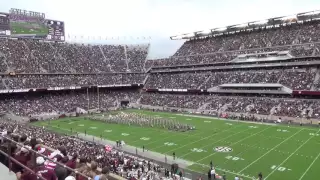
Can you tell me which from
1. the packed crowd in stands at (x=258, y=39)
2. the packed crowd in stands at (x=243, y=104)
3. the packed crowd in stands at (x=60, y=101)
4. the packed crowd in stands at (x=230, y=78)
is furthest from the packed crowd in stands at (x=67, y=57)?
the packed crowd in stands at (x=243, y=104)

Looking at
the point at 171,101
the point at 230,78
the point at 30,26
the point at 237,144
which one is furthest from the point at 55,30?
the point at 237,144

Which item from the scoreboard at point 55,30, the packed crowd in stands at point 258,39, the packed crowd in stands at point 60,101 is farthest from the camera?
the scoreboard at point 55,30

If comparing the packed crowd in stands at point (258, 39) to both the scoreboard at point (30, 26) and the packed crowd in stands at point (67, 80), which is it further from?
the scoreboard at point (30, 26)

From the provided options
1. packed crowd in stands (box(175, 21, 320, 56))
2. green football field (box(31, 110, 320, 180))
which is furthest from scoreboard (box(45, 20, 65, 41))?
green football field (box(31, 110, 320, 180))

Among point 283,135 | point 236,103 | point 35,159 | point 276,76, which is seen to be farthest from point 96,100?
point 35,159

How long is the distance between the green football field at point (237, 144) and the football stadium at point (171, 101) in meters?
0.11

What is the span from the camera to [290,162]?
21.8 metres

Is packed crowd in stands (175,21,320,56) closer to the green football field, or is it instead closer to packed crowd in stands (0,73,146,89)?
packed crowd in stands (0,73,146,89)

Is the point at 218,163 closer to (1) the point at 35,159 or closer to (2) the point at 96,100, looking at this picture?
(1) the point at 35,159

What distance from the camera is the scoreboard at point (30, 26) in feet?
194

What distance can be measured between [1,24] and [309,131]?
58.3m

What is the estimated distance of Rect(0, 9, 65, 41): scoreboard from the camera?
59.2m

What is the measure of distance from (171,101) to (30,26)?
34968 mm

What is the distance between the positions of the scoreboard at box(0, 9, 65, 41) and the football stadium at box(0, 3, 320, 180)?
213 millimetres
